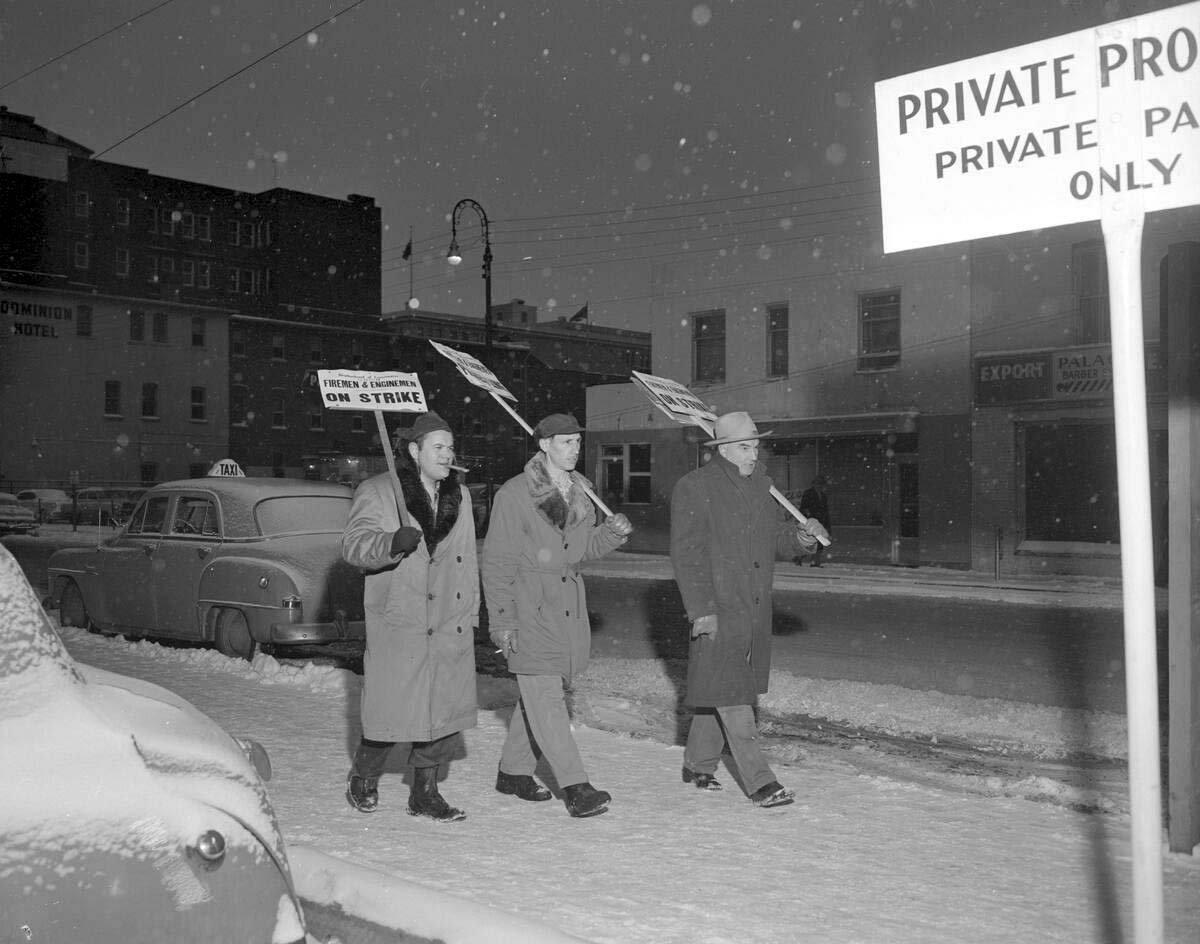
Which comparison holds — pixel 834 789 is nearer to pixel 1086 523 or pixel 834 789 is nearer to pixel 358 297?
pixel 1086 523

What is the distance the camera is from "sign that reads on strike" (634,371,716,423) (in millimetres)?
7379

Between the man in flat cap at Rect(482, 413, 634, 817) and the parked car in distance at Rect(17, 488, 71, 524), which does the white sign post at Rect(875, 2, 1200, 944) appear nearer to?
the man in flat cap at Rect(482, 413, 634, 817)

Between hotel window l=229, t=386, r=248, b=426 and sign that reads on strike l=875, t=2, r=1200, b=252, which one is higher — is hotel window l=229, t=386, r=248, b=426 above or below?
above

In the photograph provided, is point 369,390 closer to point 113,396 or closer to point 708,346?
point 708,346

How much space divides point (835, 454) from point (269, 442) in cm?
4169

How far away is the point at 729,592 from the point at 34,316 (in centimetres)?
6060

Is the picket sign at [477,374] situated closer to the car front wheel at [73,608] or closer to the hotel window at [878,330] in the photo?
the car front wheel at [73,608]

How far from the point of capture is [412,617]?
573 cm

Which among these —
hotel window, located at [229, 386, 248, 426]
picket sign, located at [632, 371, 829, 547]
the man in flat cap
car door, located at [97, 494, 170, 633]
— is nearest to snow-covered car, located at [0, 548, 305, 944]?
the man in flat cap

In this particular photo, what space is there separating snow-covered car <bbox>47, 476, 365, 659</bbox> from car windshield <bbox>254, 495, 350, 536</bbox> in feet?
0.03

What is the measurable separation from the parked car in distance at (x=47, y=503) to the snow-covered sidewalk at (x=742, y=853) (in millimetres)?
43865

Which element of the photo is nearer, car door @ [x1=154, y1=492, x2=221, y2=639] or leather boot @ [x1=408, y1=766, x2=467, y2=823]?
leather boot @ [x1=408, y1=766, x2=467, y2=823]

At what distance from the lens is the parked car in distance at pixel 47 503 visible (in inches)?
1858

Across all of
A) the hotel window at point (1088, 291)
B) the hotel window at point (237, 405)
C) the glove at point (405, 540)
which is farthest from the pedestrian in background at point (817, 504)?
the hotel window at point (237, 405)
